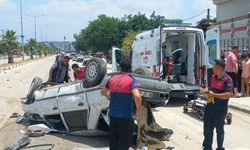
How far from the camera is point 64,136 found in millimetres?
9109

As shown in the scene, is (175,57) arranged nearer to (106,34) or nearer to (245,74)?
(245,74)

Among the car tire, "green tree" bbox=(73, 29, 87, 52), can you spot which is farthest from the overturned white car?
"green tree" bbox=(73, 29, 87, 52)

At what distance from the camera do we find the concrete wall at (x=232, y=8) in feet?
88.8

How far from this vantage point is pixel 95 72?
29.3 feet

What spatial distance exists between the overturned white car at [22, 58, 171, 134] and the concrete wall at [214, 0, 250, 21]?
18.6m

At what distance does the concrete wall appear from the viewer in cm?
2706

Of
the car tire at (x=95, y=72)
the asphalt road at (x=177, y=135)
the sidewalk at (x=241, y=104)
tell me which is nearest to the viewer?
the asphalt road at (x=177, y=135)

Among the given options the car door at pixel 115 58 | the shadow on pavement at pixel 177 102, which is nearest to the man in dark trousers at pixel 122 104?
the shadow on pavement at pixel 177 102

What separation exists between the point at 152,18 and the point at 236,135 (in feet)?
207

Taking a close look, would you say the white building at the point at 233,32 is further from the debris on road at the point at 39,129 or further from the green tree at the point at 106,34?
the green tree at the point at 106,34

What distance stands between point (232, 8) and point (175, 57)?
1496 centimetres

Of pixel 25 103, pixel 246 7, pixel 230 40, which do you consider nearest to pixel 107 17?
pixel 246 7

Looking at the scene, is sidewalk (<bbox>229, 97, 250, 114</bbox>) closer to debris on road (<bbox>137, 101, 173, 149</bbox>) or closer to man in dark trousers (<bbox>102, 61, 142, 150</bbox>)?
debris on road (<bbox>137, 101, 173, 149</bbox>)

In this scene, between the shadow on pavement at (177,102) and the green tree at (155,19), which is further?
the green tree at (155,19)
